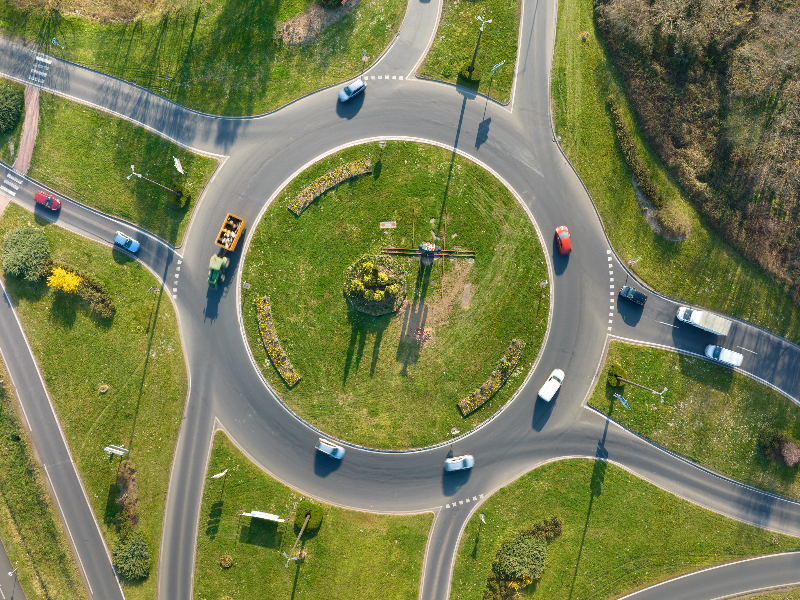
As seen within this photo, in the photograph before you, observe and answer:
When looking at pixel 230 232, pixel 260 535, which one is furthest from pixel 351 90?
pixel 260 535

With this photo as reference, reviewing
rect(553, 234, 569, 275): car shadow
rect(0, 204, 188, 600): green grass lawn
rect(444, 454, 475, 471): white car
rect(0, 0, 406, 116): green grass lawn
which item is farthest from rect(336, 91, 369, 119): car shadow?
rect(444, 454, 475, 471): white car

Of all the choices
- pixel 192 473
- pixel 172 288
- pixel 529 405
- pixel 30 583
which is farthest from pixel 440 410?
pixel 30 583

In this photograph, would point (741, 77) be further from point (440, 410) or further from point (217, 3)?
point (217, 3)

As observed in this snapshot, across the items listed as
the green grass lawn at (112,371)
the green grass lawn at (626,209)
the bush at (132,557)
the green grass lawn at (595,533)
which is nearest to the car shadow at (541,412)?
the green grass lawn at (595,533)

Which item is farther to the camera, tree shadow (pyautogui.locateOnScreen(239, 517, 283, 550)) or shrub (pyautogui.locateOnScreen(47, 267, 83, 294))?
tree shadow (pyautogui.locateOnScreen(239, 517, 283, 550))

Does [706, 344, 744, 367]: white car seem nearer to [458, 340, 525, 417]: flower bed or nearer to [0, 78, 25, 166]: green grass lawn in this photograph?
[458, 340, 525, 417]: flower bed

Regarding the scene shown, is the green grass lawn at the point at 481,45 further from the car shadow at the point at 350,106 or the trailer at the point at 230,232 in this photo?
the trailer at the point at 230,232

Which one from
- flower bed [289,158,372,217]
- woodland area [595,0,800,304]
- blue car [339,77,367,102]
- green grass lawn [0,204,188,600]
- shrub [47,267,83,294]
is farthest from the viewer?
woodland area [595,0,800,304]
